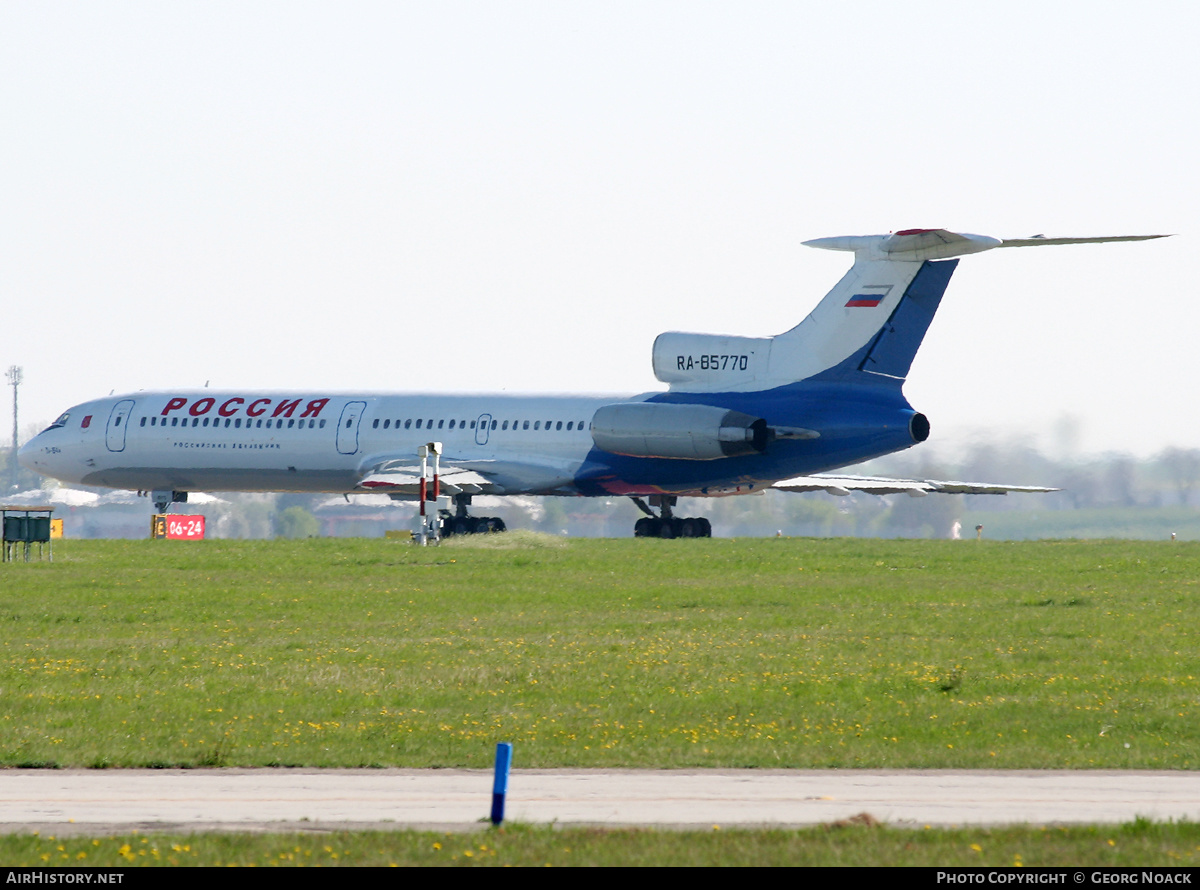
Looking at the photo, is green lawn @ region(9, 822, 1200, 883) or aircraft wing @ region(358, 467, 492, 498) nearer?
green lawn @ region(9, 822, 1200, 883)

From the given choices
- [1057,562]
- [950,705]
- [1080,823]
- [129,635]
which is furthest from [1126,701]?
[1057,562]

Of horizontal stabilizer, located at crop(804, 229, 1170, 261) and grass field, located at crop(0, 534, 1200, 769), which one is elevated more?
horizontal stabilizer, located at crop(804, 229, 1170, 261)

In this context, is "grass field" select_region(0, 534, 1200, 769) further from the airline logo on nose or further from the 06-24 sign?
the 06-24 sign

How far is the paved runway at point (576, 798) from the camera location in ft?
40.7

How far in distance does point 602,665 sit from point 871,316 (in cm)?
2475

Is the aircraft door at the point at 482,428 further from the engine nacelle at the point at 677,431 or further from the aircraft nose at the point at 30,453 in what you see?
the aircraft nose at the point at 30,453

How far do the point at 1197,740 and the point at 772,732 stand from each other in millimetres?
4174

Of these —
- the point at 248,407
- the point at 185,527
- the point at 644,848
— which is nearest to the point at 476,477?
the point at 248,407

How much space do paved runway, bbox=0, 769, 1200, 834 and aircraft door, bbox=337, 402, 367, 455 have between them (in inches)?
1559

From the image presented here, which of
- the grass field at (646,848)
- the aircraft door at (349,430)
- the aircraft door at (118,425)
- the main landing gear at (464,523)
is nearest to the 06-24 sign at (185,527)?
the aircraft door at (118,425)

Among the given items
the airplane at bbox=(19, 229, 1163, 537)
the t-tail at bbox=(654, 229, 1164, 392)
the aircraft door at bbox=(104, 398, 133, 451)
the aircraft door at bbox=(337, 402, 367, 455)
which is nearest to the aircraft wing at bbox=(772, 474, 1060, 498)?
the airplane at bbox=(19, 229, 1163, 537)

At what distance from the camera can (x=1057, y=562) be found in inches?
1633

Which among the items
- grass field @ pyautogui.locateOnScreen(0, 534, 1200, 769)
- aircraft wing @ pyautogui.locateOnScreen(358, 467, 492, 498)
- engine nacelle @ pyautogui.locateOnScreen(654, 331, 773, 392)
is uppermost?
engine nacelle @ pyautogui.locateOnScreen(654, 331, 773, 392)

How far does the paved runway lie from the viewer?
12.4 metres
